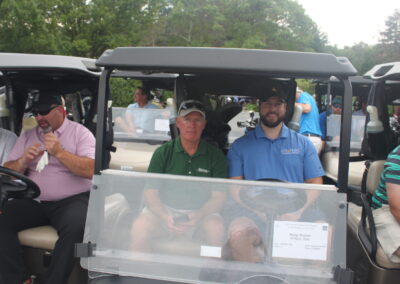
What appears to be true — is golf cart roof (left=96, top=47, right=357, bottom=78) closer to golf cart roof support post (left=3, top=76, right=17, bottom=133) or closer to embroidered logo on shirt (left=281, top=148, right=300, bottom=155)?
embroidered logo on shirt (left=281, top=148, right=300, bottom=155)

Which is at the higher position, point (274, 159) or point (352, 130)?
point (352, 130)

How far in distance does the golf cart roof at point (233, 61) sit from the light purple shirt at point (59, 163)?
1294 mm

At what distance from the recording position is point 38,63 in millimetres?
2561

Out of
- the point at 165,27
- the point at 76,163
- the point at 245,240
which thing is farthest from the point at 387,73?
the point at 165,27

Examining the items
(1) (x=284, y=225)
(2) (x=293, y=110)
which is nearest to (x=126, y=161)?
(2) (x=293, y=110)

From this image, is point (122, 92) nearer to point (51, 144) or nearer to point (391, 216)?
point (51, 144)

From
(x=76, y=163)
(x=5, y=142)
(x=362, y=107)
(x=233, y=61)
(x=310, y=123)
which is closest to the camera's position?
(x=233, y=61)

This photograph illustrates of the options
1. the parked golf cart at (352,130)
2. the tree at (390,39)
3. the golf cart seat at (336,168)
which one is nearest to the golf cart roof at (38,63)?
the golf cart seat at (336,168)

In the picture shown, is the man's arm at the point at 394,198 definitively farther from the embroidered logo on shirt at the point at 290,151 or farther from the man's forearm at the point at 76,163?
the man's forearm at the point at 76,163

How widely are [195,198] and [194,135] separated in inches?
32.2

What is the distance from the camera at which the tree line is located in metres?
11.6

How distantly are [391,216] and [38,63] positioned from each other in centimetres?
230

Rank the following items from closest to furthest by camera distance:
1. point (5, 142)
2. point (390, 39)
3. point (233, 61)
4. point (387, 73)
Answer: point (233, 61) < point (387, 73) < point (5, 142) < point (390, 39)

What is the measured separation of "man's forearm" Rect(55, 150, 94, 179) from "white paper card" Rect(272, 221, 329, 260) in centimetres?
154
